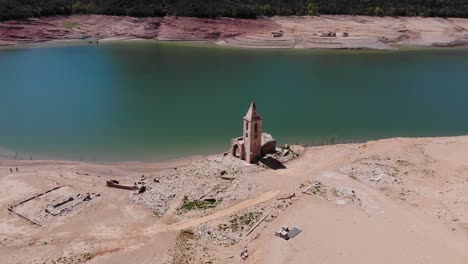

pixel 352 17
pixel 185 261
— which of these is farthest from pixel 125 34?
pixel 185 261

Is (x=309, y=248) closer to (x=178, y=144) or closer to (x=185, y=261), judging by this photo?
(x=185, y=261)

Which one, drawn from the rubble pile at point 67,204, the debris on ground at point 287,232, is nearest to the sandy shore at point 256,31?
the rubble pile at point 67,204

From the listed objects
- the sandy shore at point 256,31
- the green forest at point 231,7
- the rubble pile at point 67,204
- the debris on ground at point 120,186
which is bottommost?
the rubble pile at point 67,204

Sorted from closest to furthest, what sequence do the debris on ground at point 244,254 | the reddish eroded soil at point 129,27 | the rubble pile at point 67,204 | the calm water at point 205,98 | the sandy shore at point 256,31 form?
the debris on ground at point 244,254, the rubble pile at point 67,204, the calm water at point 205,98, the sandy shore at point 256,31, the reddish eroded soil at point 129,27

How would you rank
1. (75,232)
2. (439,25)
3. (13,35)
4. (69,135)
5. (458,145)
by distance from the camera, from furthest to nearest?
(439,25) → (13,35) → (69,135) → (458,145) → (75,232)

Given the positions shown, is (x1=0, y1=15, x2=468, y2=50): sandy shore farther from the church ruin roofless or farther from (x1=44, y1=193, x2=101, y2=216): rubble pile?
(x1=44, y1=193, x2=101, y2=216): rubble pile

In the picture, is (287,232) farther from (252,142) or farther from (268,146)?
(268,146)

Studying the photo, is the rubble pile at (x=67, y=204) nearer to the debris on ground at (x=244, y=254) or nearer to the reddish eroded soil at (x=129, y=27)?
the debris on ground at (x=244, y=254)

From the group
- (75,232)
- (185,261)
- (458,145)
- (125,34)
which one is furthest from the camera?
(125,34)
